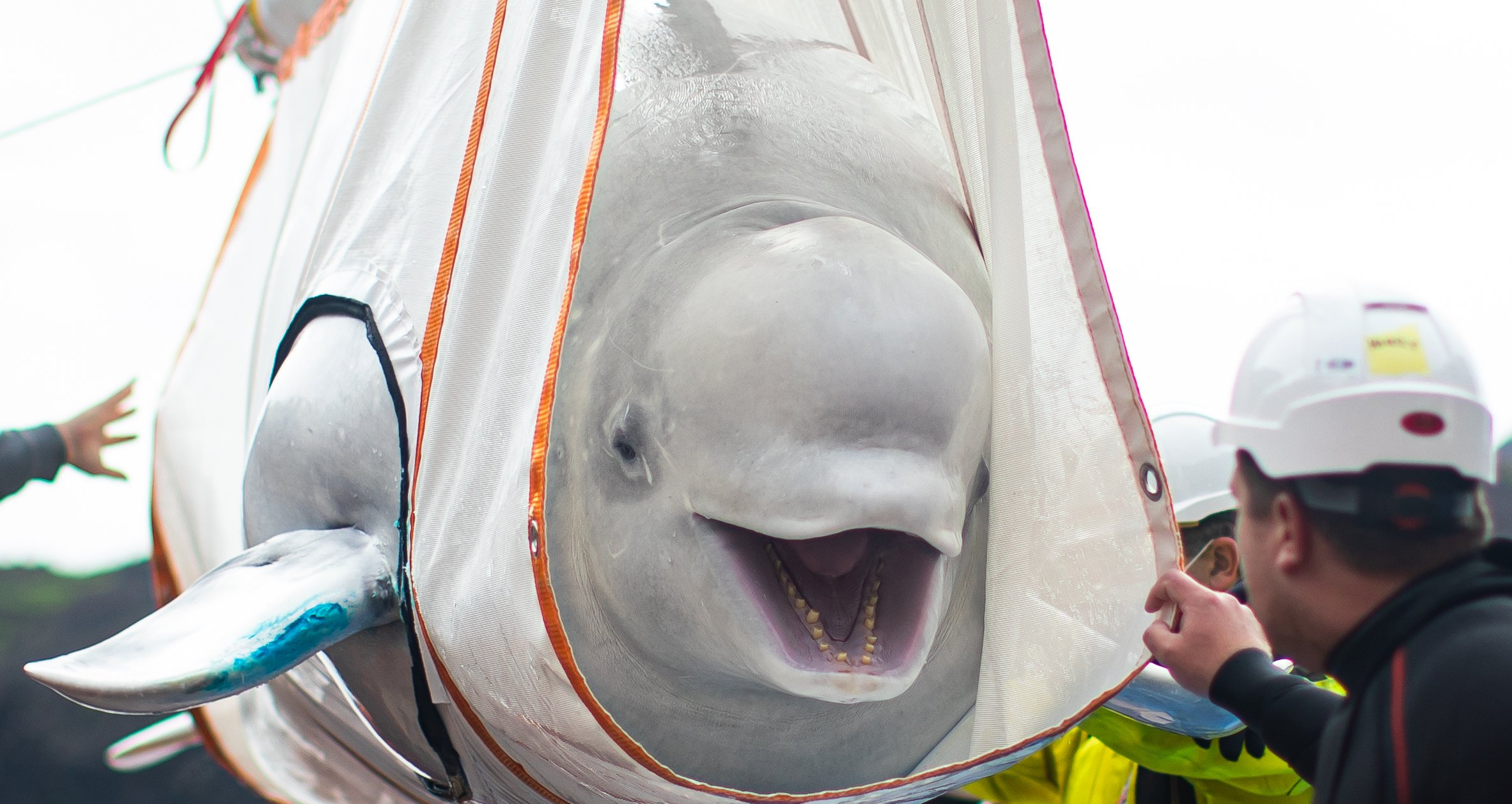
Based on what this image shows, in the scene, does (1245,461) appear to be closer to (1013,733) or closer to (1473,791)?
(1473,791)

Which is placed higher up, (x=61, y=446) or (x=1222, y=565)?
(x=61, y=446)

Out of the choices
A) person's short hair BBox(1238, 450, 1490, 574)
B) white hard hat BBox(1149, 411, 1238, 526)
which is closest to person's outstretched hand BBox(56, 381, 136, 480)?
white hard hat BBox(1149, 411, 1238, 526)

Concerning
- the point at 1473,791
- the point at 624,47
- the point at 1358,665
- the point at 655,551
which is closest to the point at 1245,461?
the point at 1358,665

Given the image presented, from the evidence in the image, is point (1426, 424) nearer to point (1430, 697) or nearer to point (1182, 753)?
point (1430, 697)

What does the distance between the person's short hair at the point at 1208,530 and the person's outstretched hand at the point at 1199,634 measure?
134 centimetres

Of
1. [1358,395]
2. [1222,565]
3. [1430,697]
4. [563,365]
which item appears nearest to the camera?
[1430,697]

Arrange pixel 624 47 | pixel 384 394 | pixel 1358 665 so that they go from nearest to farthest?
pixel 1358 665 → pixel 384 394 → pixel 624 47

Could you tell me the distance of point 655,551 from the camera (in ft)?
4.40

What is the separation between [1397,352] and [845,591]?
0.60 metres

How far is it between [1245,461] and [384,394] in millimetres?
1042

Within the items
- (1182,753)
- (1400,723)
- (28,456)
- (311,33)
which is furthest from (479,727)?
(28,456)

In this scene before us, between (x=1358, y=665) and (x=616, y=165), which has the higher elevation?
(x=616, y=165)

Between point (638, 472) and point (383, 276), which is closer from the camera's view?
point (638, 472)

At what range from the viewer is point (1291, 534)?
0.99 metres
